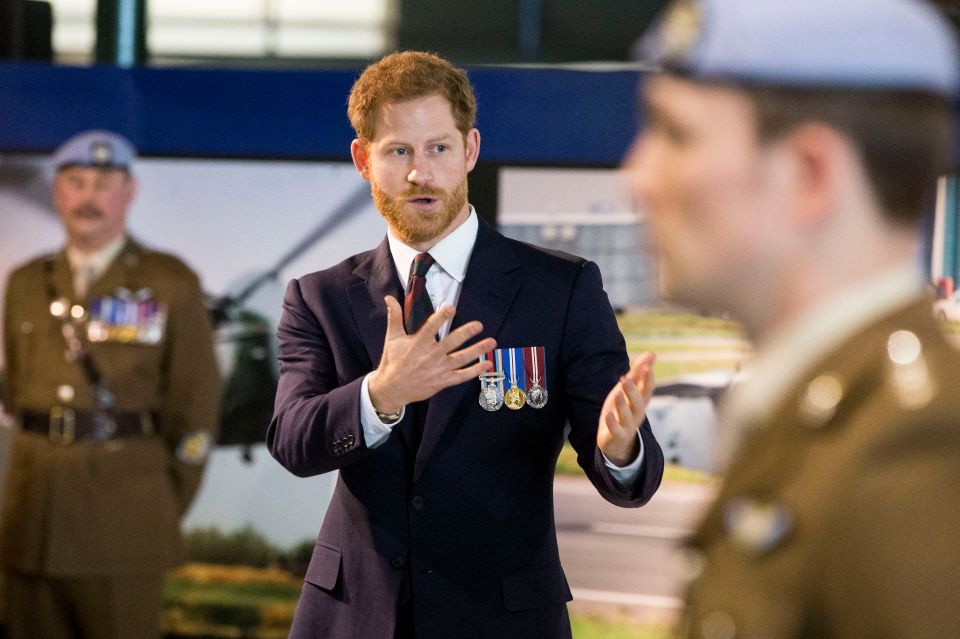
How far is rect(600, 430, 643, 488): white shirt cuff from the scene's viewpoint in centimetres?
199

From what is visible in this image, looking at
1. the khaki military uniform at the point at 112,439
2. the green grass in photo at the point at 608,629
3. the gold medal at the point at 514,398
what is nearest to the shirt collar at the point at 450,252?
the gold medal at the point at 514,398

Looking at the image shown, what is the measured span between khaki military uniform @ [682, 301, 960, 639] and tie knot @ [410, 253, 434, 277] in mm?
1499

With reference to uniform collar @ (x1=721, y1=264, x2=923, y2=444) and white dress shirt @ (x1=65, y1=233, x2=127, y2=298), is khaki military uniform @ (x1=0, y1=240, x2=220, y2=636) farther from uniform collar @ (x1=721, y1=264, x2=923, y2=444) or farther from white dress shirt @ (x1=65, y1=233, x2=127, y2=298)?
uniform collar @ (x1=721, y1=264, x2=923, y2=444)

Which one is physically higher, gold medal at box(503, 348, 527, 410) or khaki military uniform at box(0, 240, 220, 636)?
gold medal at box(503, 348, 527, 410)

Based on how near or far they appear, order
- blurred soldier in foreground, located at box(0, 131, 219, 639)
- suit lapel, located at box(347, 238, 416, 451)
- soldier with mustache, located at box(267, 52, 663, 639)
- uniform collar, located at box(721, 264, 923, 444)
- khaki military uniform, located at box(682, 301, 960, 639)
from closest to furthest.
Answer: khaki military uniform, located at box(682, 301, 960, 639) < uniform collar, located at box(721, 264, 923, 444) < soldier with mustache, located at box(267, 52, 663, 639) < suit lapel, located at box(347, 238, 416, 451) < blurred soldier in foreground, located at box(0, 131, 219, 639)

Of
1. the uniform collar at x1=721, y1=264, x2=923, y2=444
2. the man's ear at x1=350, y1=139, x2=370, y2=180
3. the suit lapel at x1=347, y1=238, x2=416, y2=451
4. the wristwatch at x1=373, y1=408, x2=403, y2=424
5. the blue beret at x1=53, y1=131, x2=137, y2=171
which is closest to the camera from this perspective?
the uniform collar at x1=721, y1=264, x2=923, y2=444

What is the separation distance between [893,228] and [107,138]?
3.77 meters

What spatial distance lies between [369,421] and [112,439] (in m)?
2.36

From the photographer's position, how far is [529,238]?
409cm

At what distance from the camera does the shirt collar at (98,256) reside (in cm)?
418

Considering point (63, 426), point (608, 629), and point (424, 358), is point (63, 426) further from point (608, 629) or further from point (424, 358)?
point (424, 358)

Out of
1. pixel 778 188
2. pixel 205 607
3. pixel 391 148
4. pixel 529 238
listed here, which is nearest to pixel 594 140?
pixel 529 238

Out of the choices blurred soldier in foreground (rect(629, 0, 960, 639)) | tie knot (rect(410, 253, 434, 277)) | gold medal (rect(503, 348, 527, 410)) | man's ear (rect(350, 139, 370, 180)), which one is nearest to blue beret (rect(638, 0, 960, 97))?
blurred soldier in foreground (rect(629, 0, 960, 639))

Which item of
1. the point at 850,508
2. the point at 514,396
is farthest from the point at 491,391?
the point at 850,508
